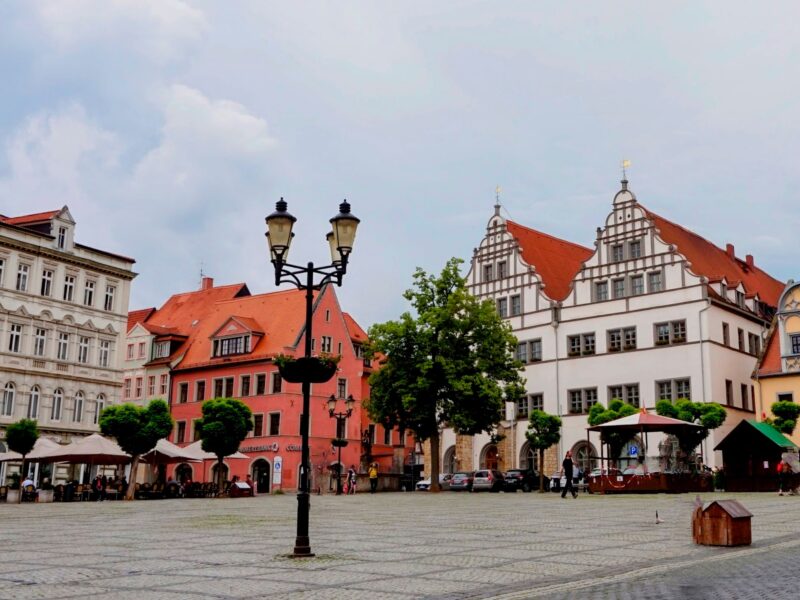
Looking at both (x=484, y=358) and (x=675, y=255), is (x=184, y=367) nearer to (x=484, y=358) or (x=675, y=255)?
(x=484, y=358)

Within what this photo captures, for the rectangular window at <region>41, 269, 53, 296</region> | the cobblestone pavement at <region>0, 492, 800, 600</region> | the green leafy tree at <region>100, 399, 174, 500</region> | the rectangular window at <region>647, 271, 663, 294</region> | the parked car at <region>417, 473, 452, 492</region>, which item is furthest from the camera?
the parked car at <region>417, 473, 452, 492</region>

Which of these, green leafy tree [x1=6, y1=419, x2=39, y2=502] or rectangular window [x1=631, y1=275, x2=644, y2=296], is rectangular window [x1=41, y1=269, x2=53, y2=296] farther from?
rectangular window [x1=631, y1=275, x2=644, y2=296]

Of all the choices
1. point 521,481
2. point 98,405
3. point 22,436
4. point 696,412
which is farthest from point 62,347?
point 696,412

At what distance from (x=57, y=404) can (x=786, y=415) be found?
39738mm

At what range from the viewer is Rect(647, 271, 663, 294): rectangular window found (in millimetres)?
53188

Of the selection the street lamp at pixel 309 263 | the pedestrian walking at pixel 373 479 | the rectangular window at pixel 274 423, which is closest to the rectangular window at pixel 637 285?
the pedestrian walking at pixel 373 479

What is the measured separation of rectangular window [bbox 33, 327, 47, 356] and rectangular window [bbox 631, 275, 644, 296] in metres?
34.4

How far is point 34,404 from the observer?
5159cm

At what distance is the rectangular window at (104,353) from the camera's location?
56.1 meters

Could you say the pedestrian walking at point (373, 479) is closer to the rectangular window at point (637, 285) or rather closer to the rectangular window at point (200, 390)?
the rectangular window at point (637, 285)

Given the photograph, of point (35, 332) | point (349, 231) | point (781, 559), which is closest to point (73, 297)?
point (35, 332)

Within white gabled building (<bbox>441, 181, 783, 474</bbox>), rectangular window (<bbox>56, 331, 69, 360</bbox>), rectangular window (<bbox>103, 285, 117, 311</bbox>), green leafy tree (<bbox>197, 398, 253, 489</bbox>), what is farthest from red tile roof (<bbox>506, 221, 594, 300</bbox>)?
rectangular window (<bbox>56, 331, 69, 360</bbox>)

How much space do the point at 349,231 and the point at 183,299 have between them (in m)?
64.4

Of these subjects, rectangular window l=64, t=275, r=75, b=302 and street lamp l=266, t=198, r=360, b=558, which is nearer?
street lamp l=266, t=198, r=360, b=558
